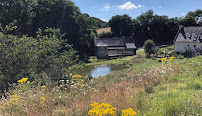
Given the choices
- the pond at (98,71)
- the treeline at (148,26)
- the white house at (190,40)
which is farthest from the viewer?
the treeline at (148,26)

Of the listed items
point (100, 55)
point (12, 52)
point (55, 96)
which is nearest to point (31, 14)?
point (100, 55)

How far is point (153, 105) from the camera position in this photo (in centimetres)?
369

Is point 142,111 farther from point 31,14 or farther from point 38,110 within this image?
point 31,14

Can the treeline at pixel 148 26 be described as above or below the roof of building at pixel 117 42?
above

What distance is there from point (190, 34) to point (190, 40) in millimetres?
1556

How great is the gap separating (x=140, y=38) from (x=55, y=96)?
47.2 m

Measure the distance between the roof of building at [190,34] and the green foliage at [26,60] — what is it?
2624 cm

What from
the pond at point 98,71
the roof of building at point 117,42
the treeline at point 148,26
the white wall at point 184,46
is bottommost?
the pond at point 98,71

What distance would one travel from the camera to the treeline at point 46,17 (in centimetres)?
2770

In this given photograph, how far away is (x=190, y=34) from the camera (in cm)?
2898

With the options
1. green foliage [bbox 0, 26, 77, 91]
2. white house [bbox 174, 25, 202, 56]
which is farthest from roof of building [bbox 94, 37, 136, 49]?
green foliage [bbox 0, 26, 77, 91]

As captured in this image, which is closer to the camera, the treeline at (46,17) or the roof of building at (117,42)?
the treeline at (46,17)

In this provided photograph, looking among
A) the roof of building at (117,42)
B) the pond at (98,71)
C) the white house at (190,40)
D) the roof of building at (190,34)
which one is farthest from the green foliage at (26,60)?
the roof of building at (117,42)

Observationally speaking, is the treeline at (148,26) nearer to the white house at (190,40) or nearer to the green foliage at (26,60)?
the white house at (190,40)
